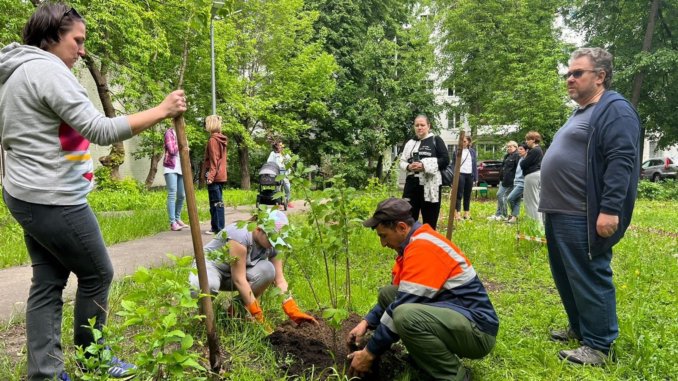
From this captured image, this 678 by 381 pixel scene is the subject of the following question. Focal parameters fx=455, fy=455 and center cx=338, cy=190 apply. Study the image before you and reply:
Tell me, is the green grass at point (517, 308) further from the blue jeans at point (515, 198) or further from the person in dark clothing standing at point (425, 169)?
the blue jeans at point (515, 198)

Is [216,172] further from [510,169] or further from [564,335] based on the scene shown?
[510,169]

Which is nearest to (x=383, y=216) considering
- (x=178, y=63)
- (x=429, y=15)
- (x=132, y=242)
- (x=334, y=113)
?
(x=132, y=242)

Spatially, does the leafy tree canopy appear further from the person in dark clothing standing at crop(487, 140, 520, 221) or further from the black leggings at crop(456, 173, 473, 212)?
the black leggings at crop(456, 173, 473, 212)

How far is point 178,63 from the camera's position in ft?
54.3

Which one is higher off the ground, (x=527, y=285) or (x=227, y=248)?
(x=227, y=248)

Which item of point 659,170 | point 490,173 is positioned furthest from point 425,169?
point 659,170

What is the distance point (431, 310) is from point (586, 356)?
1199mm

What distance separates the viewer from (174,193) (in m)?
6.79

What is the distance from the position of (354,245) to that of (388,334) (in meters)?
3.60

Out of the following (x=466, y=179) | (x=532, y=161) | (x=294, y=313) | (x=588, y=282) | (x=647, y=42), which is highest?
(x=647, y=42)

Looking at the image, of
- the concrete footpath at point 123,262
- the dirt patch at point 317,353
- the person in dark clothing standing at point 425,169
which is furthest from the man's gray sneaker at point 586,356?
the person in dark clothing standing at point 425,169

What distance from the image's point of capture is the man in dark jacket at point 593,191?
8.72ft

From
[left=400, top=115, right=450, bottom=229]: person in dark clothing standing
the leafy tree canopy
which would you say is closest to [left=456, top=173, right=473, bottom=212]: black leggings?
[left=400, top=115, right=450, bottom=229]: person in dark clothing standing

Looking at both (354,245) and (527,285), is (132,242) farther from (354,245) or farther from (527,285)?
(527,285)
